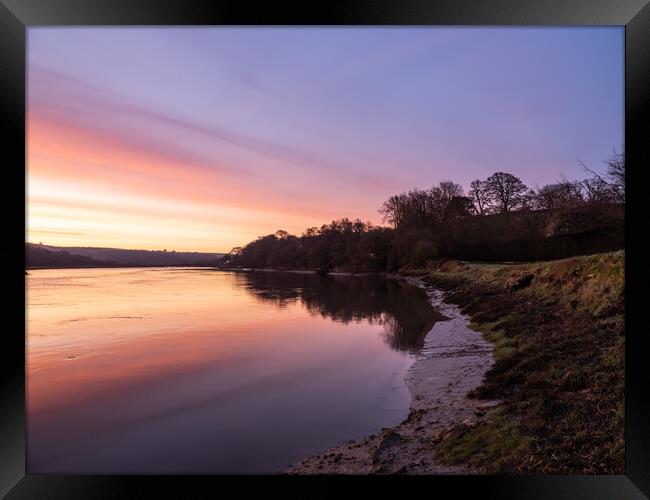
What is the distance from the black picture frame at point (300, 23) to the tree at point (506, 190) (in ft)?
47.5

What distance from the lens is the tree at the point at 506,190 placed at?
53.4ft

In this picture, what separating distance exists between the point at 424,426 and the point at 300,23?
13.8 feet

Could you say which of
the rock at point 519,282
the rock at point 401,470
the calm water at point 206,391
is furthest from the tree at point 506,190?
the rock at point 401,470

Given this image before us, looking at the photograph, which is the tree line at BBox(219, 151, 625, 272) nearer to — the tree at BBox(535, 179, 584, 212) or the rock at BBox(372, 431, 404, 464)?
the tree at BBox(535, 179, 584, 212)

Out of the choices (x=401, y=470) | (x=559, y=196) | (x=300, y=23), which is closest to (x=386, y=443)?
(x=401, y=470)

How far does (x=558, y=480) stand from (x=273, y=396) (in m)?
3.98

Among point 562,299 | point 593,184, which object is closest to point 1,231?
point 562,299

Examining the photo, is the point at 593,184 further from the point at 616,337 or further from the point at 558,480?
the point at 558,480

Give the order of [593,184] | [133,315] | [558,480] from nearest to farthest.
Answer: [558,480]
[593,184]
[133,315]

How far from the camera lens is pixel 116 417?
517cm

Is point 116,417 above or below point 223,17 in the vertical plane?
below

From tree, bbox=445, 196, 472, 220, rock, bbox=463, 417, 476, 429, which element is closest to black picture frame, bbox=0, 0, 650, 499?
rock, bbox=463, 417, 476, 429

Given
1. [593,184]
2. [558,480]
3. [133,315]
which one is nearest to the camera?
[558,480]

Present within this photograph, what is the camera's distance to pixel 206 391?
6.14 metres
